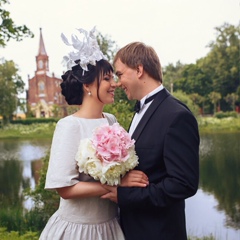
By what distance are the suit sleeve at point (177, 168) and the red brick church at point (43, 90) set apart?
3761 cm

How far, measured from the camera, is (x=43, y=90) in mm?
42219

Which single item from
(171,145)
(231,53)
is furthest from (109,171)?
(231,53)

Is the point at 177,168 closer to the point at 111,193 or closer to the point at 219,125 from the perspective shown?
the point at 111,193

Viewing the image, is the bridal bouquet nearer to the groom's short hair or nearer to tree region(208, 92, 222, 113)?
the groom's short hair

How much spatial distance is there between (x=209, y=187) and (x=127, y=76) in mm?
9362

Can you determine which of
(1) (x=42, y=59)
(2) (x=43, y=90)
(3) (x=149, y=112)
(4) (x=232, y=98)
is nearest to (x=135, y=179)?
(3) (x=149, y=112)

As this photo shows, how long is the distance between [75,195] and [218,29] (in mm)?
37828

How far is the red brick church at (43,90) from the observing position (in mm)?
39781

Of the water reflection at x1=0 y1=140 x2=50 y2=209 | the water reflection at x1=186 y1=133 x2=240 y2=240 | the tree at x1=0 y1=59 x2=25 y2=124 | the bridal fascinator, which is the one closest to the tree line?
the tree at x1=0 y1=59 x2=25 y2=124

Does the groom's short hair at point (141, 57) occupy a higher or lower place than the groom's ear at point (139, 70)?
higher

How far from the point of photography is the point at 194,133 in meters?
1.74

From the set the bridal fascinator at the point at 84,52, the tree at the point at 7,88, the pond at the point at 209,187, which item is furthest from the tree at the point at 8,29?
the tree at the point at 7,88

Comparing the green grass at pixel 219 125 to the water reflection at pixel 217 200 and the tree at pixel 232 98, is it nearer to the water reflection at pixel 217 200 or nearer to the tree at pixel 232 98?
the tree at pixel 232 98

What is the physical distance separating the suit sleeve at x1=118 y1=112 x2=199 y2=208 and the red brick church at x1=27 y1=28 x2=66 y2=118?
37614 mm
